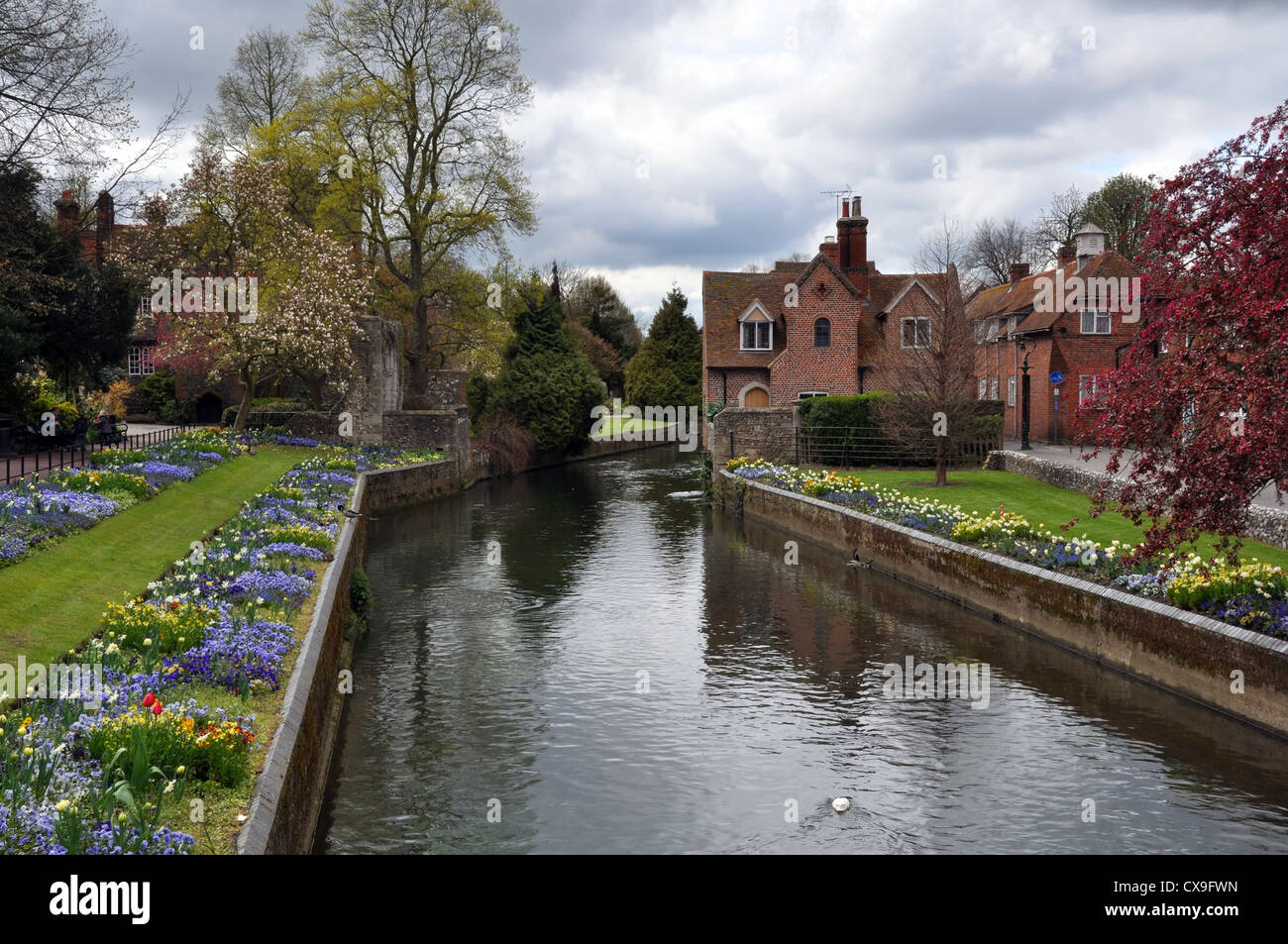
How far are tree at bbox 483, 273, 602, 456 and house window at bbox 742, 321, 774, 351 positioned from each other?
859 centimetres

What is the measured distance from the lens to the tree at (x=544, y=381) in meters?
51.2

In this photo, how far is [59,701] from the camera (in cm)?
900

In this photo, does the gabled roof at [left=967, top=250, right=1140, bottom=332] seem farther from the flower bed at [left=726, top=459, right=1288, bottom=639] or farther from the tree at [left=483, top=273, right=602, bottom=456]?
the tree at [left=483, top=273, right=602, bottom=456]

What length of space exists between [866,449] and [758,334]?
491 inches

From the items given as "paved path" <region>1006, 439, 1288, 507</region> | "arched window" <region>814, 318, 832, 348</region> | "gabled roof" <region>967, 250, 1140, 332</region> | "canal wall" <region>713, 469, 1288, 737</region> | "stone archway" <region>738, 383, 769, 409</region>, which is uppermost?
"gabled roof" <region>967, 250, 1140, 332</region>

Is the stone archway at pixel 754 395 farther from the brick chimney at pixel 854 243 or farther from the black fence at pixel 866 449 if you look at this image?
the black fence at pixel 866 449

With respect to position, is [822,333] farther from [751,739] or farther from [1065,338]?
[751,739]

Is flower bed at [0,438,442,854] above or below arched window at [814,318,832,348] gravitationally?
below

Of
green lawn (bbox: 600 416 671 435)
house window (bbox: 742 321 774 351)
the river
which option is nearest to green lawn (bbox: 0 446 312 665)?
the river

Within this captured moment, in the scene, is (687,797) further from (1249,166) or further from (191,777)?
(1249,166)

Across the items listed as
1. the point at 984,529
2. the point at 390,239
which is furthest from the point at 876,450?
the point at 390,239

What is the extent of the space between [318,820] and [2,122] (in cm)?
1747

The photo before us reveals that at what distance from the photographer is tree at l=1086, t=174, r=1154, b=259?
64969 millimetres

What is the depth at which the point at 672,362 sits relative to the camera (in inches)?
3100
